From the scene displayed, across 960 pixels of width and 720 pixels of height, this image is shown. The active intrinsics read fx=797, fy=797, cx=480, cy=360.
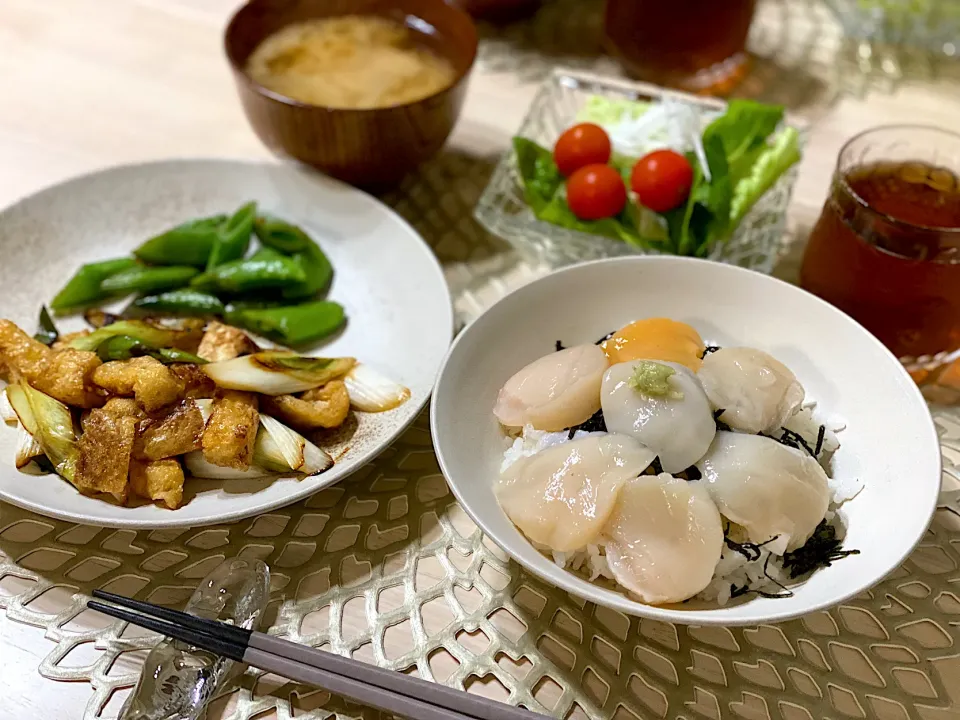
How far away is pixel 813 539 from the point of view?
51.3 inches

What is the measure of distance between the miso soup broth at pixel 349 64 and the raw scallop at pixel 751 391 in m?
1.05

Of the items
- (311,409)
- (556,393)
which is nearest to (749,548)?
(556,393)

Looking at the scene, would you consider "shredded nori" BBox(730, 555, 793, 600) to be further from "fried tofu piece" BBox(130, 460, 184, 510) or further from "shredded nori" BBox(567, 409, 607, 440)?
"fried tofu piece" BBox(130, 460, 184, 510)

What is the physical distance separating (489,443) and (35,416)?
0.82 meters

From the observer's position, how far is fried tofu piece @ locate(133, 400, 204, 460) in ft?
4.65

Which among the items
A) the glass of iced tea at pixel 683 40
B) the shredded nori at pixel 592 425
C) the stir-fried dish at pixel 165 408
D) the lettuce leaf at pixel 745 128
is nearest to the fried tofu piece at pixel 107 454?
the stir-fried dish at pixel 165 408

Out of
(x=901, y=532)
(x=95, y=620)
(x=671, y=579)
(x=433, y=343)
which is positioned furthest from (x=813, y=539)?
(x=95, y=620)

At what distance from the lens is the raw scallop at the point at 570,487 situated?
1.22 meters

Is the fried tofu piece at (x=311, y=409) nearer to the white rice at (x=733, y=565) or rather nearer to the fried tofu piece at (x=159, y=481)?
the fried tofu piece at (x=159, y=481)

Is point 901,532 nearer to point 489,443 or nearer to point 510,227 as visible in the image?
point 489,443

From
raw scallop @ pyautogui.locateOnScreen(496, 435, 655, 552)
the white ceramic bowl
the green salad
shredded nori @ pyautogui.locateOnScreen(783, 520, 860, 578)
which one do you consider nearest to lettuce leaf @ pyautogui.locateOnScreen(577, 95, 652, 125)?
the green salad

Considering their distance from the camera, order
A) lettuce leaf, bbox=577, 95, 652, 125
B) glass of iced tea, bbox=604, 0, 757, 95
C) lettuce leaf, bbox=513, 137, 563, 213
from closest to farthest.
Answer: lettuce leaf, bbox=513, 137, 563, 213 → lettuce leaf, bbox=577, 95, 652, 125 → glass of iced tea, bbox=604, 0, 757, 95

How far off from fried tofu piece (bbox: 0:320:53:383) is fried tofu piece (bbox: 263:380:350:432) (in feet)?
1.44

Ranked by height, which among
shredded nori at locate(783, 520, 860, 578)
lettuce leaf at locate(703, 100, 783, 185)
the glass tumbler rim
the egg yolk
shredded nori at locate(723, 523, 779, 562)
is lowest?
shredded nori at locate(783, 520, 860, 578)
